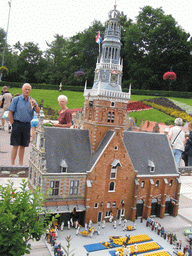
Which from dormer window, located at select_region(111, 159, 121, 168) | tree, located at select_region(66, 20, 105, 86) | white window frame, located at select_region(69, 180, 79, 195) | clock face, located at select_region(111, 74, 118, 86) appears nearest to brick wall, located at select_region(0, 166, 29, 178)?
white window frame, located at select_region(69, 180, 79, 195)

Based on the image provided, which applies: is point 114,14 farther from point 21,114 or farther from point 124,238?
A: point 124,238

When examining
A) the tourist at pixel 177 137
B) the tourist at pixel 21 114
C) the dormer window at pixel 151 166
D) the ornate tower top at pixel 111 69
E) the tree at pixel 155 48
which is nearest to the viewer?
the tourist at pixel 21 114

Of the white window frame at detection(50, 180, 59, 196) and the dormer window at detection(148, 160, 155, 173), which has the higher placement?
the dormer window at detection(148, 160, 155, 173)

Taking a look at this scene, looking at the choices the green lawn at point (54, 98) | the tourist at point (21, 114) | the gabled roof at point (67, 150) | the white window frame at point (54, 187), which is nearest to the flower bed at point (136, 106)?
the green lawn at point (54, 98)

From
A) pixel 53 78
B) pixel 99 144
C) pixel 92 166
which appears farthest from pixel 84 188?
pixel 53 78

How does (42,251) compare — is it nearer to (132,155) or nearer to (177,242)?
(177,242)

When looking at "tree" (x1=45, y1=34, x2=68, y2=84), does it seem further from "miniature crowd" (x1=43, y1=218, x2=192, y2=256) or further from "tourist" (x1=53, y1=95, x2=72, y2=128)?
"miniature crowd" (x1=43, y1=218, x2=192, y2=256)

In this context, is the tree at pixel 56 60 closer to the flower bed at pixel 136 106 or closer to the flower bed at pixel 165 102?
the flower bed at pixel 136 106

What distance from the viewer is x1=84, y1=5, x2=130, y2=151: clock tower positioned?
21.8 m

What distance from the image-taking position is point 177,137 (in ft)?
82.4

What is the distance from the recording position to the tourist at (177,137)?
24534 millimetres

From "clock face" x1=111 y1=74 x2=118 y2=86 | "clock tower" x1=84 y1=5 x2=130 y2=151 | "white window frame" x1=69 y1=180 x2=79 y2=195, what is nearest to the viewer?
"white window frame" x1=69 y1=180 x2=79 y2=195

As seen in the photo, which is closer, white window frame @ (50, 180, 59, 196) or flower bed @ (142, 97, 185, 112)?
white window frame @ (50, 180, 59, 196)

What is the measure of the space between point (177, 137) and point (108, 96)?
902cm
